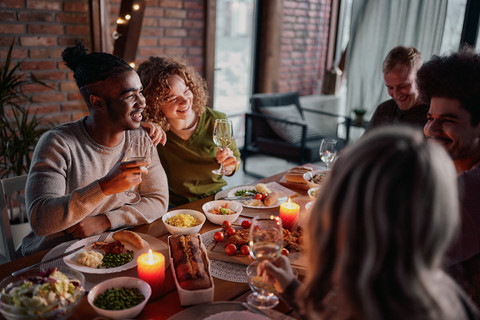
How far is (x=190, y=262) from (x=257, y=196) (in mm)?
723

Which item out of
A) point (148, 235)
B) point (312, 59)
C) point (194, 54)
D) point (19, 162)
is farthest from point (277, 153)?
point (148, 235)

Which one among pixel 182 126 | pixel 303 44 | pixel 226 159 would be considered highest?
pixel 303 44

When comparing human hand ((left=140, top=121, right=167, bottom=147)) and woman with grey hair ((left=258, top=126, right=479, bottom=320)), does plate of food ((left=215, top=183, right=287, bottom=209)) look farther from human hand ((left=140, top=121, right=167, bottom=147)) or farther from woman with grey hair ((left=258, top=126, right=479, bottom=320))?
woman with grey hair ((left=258, top=126, right=479, bottom=320))

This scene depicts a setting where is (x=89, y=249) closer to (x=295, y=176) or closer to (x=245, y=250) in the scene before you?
(x=245, y=250)

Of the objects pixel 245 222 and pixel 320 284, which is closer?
pixel 320 284

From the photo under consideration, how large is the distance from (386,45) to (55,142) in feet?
15.1

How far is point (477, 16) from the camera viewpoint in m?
4.19

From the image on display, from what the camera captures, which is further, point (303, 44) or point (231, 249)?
point (303, 44)

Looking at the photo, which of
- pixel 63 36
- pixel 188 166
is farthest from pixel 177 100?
pixel 63 36

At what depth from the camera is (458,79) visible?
1.22 meters

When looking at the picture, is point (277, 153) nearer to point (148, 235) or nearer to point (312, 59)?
point (312, 59)

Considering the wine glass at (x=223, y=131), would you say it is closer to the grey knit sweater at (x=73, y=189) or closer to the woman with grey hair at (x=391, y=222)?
the grey knit sweater at (x=73, y=189)

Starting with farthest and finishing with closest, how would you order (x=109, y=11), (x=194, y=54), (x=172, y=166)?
(x=194, y=54) < (x=109, y=11) < (x=172, y=166)

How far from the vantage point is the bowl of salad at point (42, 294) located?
872mm
